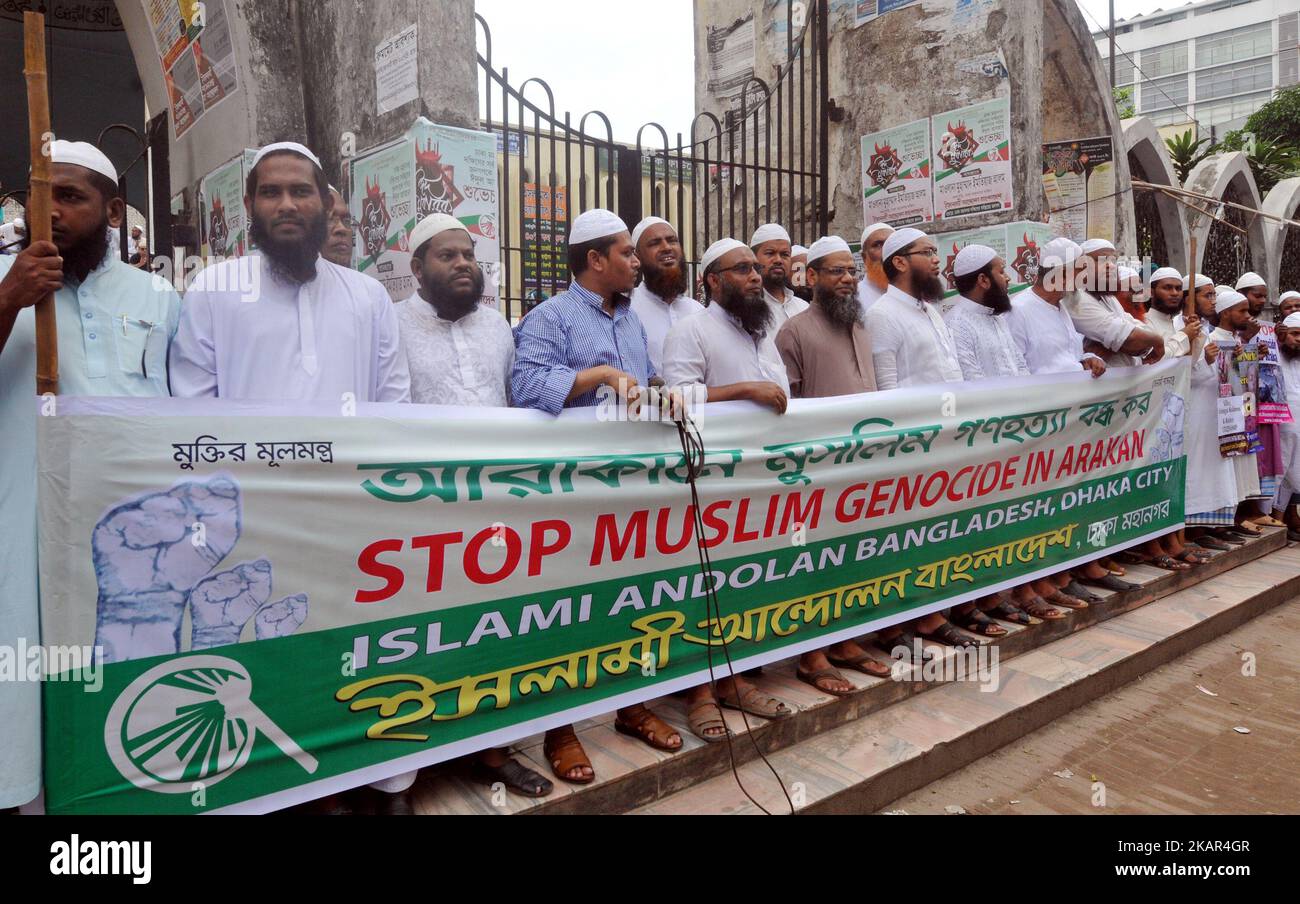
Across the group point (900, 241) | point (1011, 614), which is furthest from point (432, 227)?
point (1011, 614)

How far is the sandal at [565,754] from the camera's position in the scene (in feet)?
8.80

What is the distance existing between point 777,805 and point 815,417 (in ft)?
4.72

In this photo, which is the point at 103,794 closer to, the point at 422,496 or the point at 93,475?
the point at 93,475

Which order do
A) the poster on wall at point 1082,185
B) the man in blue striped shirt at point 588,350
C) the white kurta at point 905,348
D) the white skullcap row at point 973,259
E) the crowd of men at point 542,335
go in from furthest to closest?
the poster on wall at point 1082,185
the white skullcap row at point 973,259
the white kurta at point 905,348
the man in blue striped shirt at point 588,350
the crowd of men at point 542,335

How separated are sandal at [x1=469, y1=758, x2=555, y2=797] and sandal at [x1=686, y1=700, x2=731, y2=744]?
1.95ft

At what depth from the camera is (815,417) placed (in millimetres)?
3398

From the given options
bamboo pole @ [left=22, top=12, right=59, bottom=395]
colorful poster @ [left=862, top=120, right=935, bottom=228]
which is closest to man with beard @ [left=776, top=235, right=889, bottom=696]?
bamboo pole @ [left=22, top=12, right=59, bottom=395]

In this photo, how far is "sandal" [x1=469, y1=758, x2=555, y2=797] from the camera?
2.58 meters

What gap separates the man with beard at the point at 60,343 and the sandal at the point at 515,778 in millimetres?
1153

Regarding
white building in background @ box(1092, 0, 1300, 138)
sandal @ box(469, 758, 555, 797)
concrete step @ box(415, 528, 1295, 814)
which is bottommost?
concrete step @ box(415, 528, 1295, 814)

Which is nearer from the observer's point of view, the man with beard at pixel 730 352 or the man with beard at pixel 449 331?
the man with beard at pixel 449 331

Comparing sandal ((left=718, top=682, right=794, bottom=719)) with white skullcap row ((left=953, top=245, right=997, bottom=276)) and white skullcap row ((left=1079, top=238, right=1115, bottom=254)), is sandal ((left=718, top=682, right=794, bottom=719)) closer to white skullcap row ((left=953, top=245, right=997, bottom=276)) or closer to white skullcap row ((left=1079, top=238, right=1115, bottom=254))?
white skullcap row ((left=953, top=245, right=997, bottom=276))

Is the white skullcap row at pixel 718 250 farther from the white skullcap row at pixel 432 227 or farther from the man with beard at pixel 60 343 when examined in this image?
the man with beard at pixel 60 343

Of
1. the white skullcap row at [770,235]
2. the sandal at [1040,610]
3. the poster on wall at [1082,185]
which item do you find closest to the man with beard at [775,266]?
the white skullcap row at [770,235]
